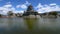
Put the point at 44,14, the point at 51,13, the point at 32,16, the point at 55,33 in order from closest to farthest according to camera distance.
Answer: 1. the point at 55,33
2. the point at 44,14
3. the point at 51,13
4. the point at 32,16

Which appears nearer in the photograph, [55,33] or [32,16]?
[55,33]

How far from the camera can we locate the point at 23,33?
7898 millimetres

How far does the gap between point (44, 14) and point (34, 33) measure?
31.1ft

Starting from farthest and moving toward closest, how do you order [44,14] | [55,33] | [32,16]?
[32,16] < [44,14] < [55,33]

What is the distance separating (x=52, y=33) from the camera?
7.91m

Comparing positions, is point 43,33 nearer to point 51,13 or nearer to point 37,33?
point 37,33

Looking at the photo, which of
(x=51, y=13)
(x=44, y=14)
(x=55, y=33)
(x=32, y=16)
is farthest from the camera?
(x=32, y=16)

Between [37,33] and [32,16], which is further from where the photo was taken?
[32,16]

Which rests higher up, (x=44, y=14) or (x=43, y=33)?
(x=44, y=14)

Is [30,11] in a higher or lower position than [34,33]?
higher

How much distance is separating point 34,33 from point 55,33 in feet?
3.94

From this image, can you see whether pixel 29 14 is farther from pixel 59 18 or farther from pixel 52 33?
pixel 52 33

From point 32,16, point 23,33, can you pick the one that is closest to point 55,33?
point 23,33

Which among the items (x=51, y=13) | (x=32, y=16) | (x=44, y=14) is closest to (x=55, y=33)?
(x=44, y=14)
